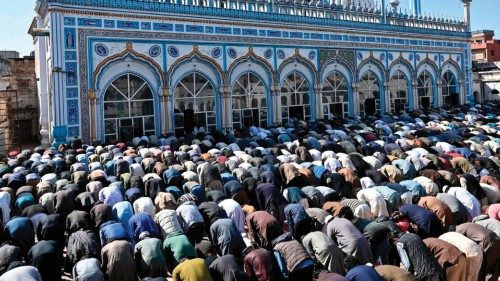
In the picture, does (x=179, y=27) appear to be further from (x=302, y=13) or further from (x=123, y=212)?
(x=123, y=212)

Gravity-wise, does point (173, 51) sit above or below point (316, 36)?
below

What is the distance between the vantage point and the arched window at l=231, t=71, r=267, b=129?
1714 cm

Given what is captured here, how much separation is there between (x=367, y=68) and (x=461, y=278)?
17.0 meters

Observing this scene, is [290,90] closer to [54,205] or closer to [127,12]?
[127,12]

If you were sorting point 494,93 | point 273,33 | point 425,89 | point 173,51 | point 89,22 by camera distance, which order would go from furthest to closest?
1. point 494,93
2. point 425,89
3. point 273,33
4. point 173,51
5. point 89,22

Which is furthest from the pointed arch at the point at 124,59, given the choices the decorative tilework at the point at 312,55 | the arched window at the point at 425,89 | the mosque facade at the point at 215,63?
the arched window at the point at 425,89

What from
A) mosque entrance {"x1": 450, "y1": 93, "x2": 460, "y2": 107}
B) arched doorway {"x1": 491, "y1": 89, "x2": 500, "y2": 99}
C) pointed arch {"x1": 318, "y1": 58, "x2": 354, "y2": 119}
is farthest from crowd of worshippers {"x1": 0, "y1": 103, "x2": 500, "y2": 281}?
arched doorway {"x1": 491, "y1": 89, "x2": 500, "y2": 99}

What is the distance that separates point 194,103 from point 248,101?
2237mm

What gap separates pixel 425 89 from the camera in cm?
2402

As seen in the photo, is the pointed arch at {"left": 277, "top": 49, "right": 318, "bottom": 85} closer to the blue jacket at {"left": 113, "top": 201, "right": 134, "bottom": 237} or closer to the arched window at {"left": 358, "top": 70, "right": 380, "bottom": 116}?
the arched window at {"left": 358, "top": 70, "right": 380, "bottom": 116}

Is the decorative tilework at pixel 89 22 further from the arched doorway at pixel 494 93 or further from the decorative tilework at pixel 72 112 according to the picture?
the arched doorway at pixel 494 93

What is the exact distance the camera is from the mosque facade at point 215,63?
548 inches

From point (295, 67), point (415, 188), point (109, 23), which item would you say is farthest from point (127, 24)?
point (415, 188)

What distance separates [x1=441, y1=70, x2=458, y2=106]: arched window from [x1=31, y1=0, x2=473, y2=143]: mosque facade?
7.34ft
